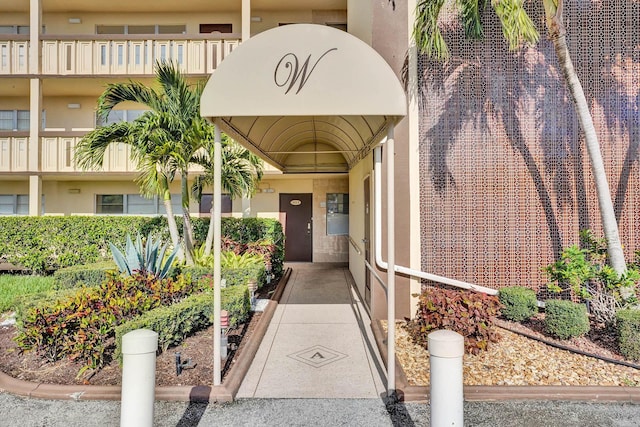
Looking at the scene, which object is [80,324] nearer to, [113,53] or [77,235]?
[77,235]

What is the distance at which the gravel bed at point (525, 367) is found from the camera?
13.0 ft

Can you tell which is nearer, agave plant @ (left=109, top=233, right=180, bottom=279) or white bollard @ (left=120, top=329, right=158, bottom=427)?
white bollard @ (left=120, top=329, right=158, bottom=427)

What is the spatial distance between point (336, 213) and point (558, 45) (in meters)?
8.38

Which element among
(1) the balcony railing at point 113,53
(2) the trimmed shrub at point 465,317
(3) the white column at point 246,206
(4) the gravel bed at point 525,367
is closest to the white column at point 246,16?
(1) the balcony railing at point 113,53

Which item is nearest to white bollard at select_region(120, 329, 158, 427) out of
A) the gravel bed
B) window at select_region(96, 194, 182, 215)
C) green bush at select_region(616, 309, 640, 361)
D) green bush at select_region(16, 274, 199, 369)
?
green bush at select_region(16, 274, 199, 369)

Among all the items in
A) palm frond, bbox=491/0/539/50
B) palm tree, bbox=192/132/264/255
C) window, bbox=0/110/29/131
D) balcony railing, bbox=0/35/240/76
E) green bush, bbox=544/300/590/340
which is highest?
balcony railing, bbox=0/35/240/76

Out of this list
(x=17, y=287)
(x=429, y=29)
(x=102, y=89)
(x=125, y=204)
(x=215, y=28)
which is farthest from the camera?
(x=215, y=28)

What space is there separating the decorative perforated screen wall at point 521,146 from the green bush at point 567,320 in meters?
1.08

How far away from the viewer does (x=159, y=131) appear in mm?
6926

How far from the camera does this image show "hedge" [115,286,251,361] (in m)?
4.14

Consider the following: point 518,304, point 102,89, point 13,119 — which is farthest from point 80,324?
point 13,119

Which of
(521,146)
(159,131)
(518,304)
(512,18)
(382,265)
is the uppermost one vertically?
(512,18)

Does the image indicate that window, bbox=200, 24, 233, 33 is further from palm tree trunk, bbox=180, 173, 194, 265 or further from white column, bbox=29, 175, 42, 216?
palm tree trunk, bbox=180, 173, 194, 265

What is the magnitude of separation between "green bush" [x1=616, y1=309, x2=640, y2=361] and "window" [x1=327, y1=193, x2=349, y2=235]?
28.4ft
